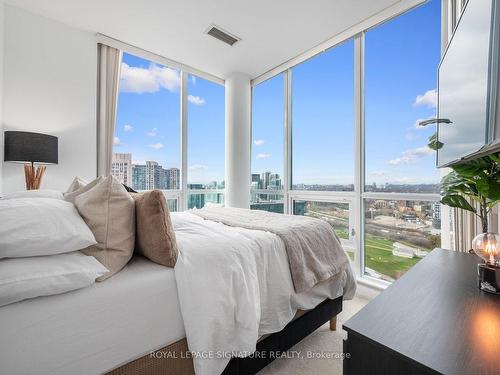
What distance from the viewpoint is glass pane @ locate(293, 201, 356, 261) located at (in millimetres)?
2708

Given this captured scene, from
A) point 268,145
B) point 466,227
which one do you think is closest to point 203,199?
point 268,145

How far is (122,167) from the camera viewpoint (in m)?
3.02

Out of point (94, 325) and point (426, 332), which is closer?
point (426, 332)

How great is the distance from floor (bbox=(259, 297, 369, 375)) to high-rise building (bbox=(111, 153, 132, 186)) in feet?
8.75

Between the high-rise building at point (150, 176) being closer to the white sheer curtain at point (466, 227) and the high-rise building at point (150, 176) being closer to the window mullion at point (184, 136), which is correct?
the window mullion at point (184, 136)

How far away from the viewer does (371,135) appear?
→ 259cm

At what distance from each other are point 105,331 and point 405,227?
2556mm

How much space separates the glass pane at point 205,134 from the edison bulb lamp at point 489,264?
3278 mm

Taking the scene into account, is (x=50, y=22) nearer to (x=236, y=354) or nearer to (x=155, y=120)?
(x=155, y=120)

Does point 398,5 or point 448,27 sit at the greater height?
point 398,5

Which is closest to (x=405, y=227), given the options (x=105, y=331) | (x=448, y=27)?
(x=448, y=27)

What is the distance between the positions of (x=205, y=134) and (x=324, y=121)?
1.86 metres

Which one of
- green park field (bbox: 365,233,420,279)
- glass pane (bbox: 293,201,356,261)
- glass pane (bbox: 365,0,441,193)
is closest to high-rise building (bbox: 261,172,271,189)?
glass pane (bbox: 293,201,356,261)

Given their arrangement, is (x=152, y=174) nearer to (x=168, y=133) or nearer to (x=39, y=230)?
(x=168, y=133)
